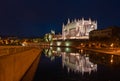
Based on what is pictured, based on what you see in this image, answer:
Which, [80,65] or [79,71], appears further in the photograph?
[80,65]

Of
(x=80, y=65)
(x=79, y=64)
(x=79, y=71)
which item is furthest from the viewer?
(x=79, y=64)

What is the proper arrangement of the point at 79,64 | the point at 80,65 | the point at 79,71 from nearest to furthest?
the point at 79,71 → the point at 80,65 → the point at 79,64

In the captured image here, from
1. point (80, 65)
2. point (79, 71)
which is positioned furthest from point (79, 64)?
point (79, 71)

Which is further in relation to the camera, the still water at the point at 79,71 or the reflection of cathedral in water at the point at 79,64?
the reflection of cathedral in water at the point at 79,64

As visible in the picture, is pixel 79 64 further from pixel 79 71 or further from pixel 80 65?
pixel 79 71

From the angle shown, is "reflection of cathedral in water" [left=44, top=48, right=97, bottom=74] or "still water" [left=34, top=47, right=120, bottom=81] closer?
"still water" [left=34, top=47, right=120, bottom=81]

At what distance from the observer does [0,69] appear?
11.6 meters

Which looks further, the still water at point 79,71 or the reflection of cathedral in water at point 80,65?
the reflection of cathedral in water at point 80,65

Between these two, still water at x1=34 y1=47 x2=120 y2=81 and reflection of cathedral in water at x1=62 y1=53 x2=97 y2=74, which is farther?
reflection of cathedral in water at x1=62 y1=53 x2=97 y2=74

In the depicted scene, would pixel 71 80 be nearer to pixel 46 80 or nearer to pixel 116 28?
pixel 46 80

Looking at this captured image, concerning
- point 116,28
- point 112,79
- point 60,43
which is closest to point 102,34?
point 116,28

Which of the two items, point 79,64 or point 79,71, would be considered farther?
point 79,64

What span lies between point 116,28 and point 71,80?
12845 cm

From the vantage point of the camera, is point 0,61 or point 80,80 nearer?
point 0,61
